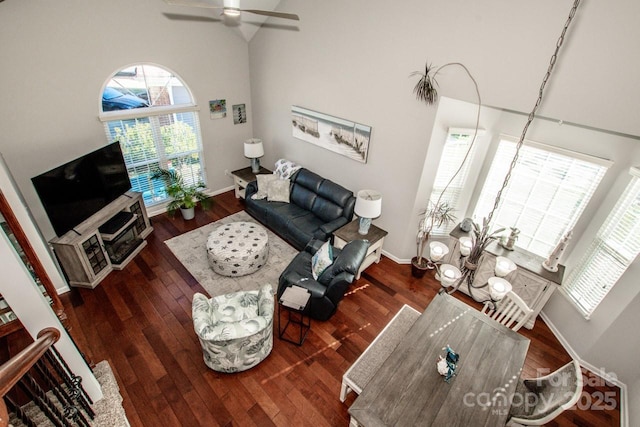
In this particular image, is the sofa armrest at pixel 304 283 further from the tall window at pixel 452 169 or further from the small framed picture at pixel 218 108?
the small framed picture at pixel 218 108

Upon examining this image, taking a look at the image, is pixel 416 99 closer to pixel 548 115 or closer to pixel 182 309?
pixel 548 115

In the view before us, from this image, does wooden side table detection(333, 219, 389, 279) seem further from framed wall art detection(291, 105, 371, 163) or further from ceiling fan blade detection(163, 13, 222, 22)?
ceiling fan blade detection(163, 13, 222, 22)

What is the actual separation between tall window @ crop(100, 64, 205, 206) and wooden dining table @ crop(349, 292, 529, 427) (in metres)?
5.31

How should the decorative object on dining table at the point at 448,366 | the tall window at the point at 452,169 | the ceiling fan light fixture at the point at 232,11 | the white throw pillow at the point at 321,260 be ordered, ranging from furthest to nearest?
the tall window at the point at 452,169 → the white throw pillow at the point at 321,260 → the ceiling fan light fixture at the point at 232,11 → the decorative object on dining table at the point at 448,366

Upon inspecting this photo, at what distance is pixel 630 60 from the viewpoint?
8.54 feet

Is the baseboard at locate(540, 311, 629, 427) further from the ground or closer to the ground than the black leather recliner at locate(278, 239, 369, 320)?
Answer: closer to the ground

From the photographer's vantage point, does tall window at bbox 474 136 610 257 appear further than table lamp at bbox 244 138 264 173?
No

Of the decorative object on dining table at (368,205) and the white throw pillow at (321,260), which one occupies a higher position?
the decorative object on dining table at (368,205)

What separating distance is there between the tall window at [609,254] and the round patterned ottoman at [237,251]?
4.34 metres

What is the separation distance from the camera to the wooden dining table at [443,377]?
7.85ft

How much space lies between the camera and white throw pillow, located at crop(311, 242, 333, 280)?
163 inches

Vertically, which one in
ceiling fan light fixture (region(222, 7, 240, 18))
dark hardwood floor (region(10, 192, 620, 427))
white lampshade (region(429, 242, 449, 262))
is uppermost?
ceiling fan light fixture (region(222, 7, 240, 18))

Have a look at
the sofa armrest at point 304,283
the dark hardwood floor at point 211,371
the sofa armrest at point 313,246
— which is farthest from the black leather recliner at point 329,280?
the sofa armrest at point 313,246

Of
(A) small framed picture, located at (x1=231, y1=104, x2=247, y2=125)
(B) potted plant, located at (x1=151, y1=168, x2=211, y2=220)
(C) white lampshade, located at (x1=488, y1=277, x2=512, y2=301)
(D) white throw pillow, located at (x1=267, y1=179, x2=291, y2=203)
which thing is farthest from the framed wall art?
(C) white lampshade, located at (x1=488, y1=277, x2=512, y2=301)
